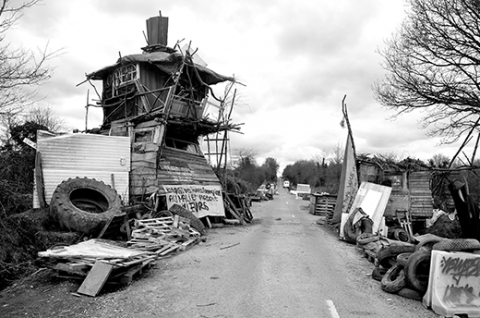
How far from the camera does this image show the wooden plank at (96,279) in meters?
6.27

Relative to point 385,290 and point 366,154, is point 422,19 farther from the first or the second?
point 385,290

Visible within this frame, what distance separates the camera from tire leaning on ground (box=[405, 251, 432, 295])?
6.35 meters

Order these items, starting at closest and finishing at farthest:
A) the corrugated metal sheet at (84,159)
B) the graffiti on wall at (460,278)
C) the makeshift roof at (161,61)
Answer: the graffiti on wall at (460,278)
the corrugated metal sheet at (84,159)
the makeshift roof at (161,61)

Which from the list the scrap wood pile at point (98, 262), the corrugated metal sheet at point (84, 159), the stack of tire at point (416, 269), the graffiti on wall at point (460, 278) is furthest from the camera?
the corrugated metal sheet at point (84, 159)

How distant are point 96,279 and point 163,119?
11289mm

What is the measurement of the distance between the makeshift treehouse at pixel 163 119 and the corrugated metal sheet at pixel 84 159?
2.60 ft

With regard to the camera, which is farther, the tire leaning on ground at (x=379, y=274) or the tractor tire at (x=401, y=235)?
the tractor tire at (x=401, y=235)

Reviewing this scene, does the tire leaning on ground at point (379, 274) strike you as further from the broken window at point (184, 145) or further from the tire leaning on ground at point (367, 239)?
the broken window at point (184, 145)

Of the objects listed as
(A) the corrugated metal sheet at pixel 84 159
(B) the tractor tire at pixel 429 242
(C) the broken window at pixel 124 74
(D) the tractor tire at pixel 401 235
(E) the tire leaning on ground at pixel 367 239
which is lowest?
(D) the tractor tire at pixel 401 235

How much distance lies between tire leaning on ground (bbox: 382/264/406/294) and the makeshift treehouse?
9.98 metres

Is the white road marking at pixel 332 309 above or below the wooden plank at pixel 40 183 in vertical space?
below

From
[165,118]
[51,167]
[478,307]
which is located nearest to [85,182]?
[51,167]

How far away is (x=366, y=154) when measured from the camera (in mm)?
17531

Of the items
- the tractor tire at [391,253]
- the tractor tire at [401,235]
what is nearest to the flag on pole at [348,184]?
the tractor tire at [401,235]
